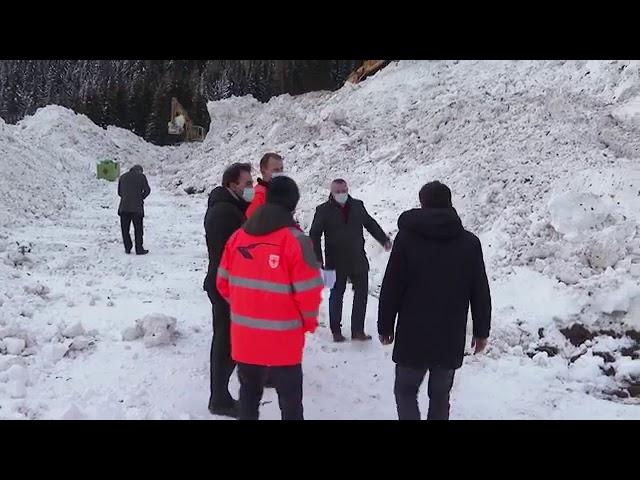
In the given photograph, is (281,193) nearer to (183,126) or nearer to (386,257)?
(386,257)

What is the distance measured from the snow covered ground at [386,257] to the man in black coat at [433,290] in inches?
47.3

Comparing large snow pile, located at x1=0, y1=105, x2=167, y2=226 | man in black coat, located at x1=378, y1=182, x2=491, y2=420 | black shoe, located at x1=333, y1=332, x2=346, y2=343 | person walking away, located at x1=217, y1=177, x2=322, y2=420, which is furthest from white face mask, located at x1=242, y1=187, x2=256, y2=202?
large snow pile, located at x1=0, y1=105, x2=167, y2=226

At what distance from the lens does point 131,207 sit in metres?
10.2

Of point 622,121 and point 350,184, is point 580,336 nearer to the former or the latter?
point 622,121

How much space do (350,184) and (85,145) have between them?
900 inches

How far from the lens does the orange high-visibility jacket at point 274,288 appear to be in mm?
3441

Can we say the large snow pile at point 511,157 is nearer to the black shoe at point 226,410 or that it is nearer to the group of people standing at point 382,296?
the group of people standing at point 382,296

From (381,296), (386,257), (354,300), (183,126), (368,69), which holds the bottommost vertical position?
(354,300)

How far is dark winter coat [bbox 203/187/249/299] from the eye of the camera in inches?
167

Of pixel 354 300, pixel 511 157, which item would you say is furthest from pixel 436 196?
pixel 511 157

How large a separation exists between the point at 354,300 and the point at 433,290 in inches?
99.5

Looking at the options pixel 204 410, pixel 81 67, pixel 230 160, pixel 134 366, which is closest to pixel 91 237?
pixel 134 366

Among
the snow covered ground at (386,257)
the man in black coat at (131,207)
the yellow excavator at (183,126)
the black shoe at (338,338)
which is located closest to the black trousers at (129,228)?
the man in black coat at (131,207)

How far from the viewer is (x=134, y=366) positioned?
5113mm
